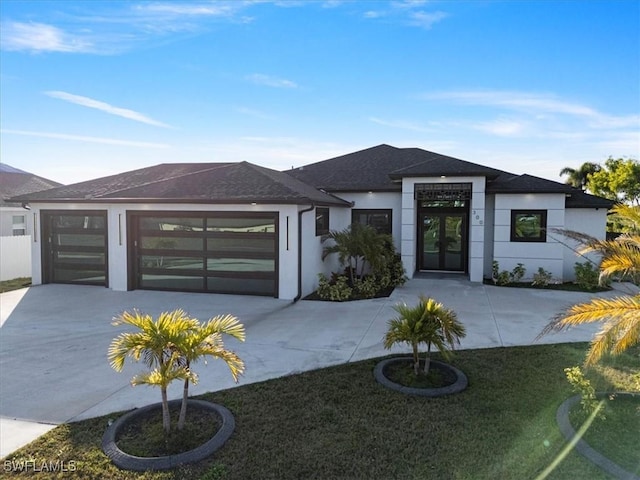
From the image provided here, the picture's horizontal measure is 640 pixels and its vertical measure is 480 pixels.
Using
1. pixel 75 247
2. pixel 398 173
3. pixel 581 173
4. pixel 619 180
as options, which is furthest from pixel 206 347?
pixel 581 173

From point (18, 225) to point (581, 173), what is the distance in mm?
36876

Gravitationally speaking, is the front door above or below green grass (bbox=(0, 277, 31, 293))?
above

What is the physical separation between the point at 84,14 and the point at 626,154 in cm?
3061

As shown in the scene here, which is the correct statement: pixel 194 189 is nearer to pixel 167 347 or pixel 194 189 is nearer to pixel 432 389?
pixel 167 347

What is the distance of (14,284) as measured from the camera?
12.9 m

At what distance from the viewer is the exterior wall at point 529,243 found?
43.5ft

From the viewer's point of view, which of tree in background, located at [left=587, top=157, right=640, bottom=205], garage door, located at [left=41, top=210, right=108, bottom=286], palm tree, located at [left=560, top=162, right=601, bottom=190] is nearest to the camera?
garage door, located at [left=41, top=210, right=108, bottom=286]

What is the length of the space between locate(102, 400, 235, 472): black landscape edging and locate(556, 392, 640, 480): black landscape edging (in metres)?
3.21

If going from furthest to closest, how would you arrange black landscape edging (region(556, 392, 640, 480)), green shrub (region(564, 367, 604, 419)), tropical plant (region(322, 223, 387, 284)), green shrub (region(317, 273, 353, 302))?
tropical plant (region(322, 223, 387, 284)) < green shrub (region(317, 273, 353, 302)) < green shrub (region(564, 367, 604, 419)) < black landscape edging (region(556, 392, 640, 480))

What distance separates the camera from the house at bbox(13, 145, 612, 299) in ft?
36.4

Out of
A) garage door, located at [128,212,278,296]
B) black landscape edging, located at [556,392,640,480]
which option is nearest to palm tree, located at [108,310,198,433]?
black landscape edging, located at [556,392,640,480]

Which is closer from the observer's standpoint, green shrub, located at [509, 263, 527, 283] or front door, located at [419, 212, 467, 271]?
green shrub, located at [509, 263, 527, 283]

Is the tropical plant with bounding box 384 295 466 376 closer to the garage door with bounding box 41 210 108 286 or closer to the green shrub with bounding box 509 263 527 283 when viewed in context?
the green shrub with bounding box 509 263 527 283

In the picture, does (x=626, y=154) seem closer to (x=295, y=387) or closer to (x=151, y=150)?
(x=151, y=150)
